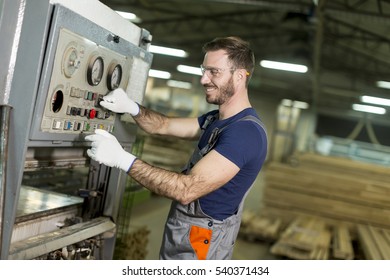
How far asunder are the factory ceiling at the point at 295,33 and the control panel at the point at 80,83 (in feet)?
17.3

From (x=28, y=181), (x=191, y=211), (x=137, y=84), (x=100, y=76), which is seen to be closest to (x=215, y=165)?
(x=191, y=211)

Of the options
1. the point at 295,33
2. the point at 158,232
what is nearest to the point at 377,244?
the point at 158,232

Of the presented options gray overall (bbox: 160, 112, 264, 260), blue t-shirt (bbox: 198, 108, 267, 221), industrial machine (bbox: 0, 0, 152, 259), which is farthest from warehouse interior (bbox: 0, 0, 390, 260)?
blue t-shirt (bbox: 198, 108, 267, 221)

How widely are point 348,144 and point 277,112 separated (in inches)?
142

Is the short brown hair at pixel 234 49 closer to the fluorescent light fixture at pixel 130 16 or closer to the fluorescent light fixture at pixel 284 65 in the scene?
the fluorescent light fixture at pixel 130 16

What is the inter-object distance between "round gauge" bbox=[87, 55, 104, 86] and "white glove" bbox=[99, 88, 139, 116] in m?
0.12

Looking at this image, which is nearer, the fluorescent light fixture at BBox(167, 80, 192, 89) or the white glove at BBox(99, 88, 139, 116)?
the white glove at BBox(99, 88, 139, 116)

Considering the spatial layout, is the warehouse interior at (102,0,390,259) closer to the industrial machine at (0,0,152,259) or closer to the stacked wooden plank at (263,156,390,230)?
the stacked wooden plank at (263,156,390,230)

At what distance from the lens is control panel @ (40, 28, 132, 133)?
5.14 ft

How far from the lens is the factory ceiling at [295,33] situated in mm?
7520

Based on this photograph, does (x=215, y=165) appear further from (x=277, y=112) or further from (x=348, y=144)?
(x=277, y=112)

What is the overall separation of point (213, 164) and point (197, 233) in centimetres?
37

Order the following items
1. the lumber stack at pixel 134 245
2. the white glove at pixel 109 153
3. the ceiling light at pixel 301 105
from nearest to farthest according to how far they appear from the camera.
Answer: the white glove at pixel 109 153 → the lumber stack at pixel 134 245 → the ceiling light at pixel 301 105

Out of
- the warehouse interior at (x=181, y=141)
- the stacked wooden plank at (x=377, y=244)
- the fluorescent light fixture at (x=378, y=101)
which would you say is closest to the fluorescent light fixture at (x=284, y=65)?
the warehouse interior at (x=181, y=141)
